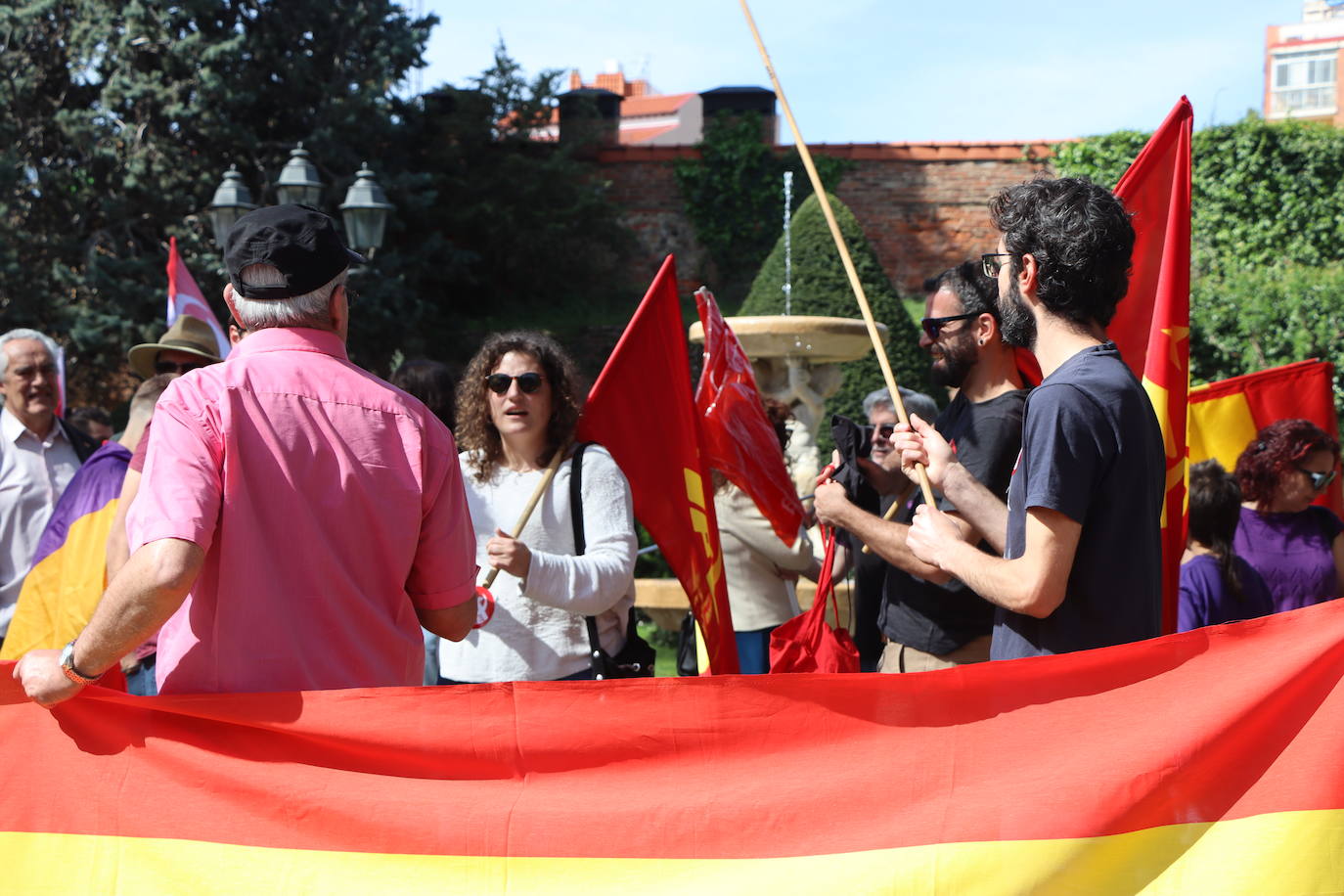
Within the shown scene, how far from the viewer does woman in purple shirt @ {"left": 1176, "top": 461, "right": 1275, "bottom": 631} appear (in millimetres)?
4531

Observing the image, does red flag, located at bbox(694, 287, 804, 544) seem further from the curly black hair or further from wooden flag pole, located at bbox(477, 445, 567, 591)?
the curly black hair

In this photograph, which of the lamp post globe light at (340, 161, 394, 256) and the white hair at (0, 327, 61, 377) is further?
the lamp post globe light at (340, 161, 394, 256)

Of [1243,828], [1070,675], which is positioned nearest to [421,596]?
[1070,675]

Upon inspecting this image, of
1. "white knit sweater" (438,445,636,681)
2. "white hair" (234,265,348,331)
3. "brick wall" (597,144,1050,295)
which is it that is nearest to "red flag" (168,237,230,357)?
"white knit sweater" (438,445,636,681)

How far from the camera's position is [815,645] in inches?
159

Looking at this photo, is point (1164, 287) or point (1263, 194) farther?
point (1263, 194)

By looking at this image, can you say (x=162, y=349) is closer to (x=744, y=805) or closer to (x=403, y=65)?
(x=744, y=805)

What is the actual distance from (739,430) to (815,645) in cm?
91

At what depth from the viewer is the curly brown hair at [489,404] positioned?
3.93 metres

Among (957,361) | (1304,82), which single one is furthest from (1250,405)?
(1304,82)

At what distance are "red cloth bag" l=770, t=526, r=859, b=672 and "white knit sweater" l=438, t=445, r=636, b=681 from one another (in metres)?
0.52

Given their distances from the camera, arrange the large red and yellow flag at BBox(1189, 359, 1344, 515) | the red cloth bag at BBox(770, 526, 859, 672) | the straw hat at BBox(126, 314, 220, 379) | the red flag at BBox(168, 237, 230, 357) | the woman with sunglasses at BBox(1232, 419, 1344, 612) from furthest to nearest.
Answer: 1. the red flag at BBox(168, 237, 230, 357)
2. the large red and yellow flag at BBox(1189, 359, 1344, 515)
3. the woman with sunglasses at BBox(1232, 419, 1344, 612)
4. the straw hat at BBox(126, 314, 220, 379)
5. the red cloth bag at BBox(770, 526, 859, 672)

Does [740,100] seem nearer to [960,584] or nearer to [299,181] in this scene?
[299,181]

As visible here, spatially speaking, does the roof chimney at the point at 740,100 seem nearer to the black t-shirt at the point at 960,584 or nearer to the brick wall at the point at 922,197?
the brick wall at the point at 922,197
